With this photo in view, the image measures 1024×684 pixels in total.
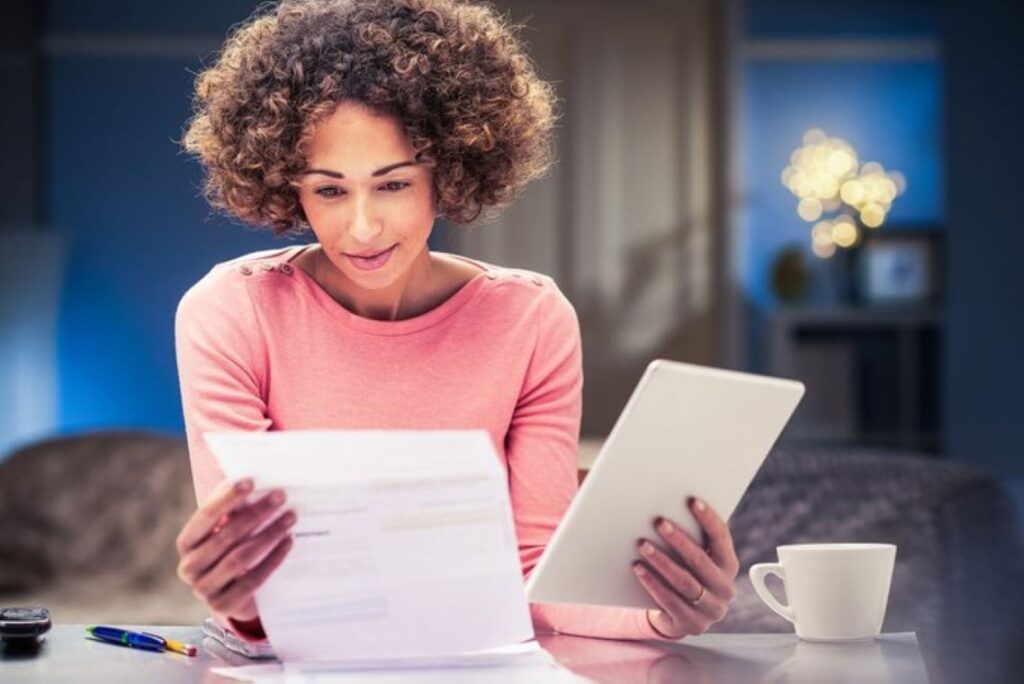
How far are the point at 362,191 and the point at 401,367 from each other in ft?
0.76

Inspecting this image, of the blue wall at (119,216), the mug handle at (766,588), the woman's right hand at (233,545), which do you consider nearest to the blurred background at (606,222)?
the blue wall at (119,216)

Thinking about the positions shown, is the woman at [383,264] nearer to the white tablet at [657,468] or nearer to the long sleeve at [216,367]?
the long sleeve at [216,367]

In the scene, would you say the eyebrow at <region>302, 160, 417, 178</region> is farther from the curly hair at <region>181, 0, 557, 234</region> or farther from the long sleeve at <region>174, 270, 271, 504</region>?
the long sleeve at <region>174, 270, 271, 504</region>

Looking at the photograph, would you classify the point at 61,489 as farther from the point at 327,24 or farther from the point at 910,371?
the point at 910,371

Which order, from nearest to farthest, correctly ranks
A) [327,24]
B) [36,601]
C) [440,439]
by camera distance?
[440,439], [327,24], [36,601]

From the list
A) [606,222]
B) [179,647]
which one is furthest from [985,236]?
[179,647]

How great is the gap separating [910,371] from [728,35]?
5.59 ft

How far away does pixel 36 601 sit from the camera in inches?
167

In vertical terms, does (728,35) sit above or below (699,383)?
above

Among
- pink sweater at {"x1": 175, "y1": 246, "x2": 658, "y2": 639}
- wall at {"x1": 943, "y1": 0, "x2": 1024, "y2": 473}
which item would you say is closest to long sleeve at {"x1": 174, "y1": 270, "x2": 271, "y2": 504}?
pink sweater at {"x1": 175, "y1": 246, "x2": 658, "y2": 639}

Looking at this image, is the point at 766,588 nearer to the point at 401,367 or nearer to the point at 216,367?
the point at 401,367

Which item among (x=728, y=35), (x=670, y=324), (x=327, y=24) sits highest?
(x=728, y=35)

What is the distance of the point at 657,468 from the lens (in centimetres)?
139

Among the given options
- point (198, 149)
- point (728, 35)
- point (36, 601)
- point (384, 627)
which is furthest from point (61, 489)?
point (728, 35)
